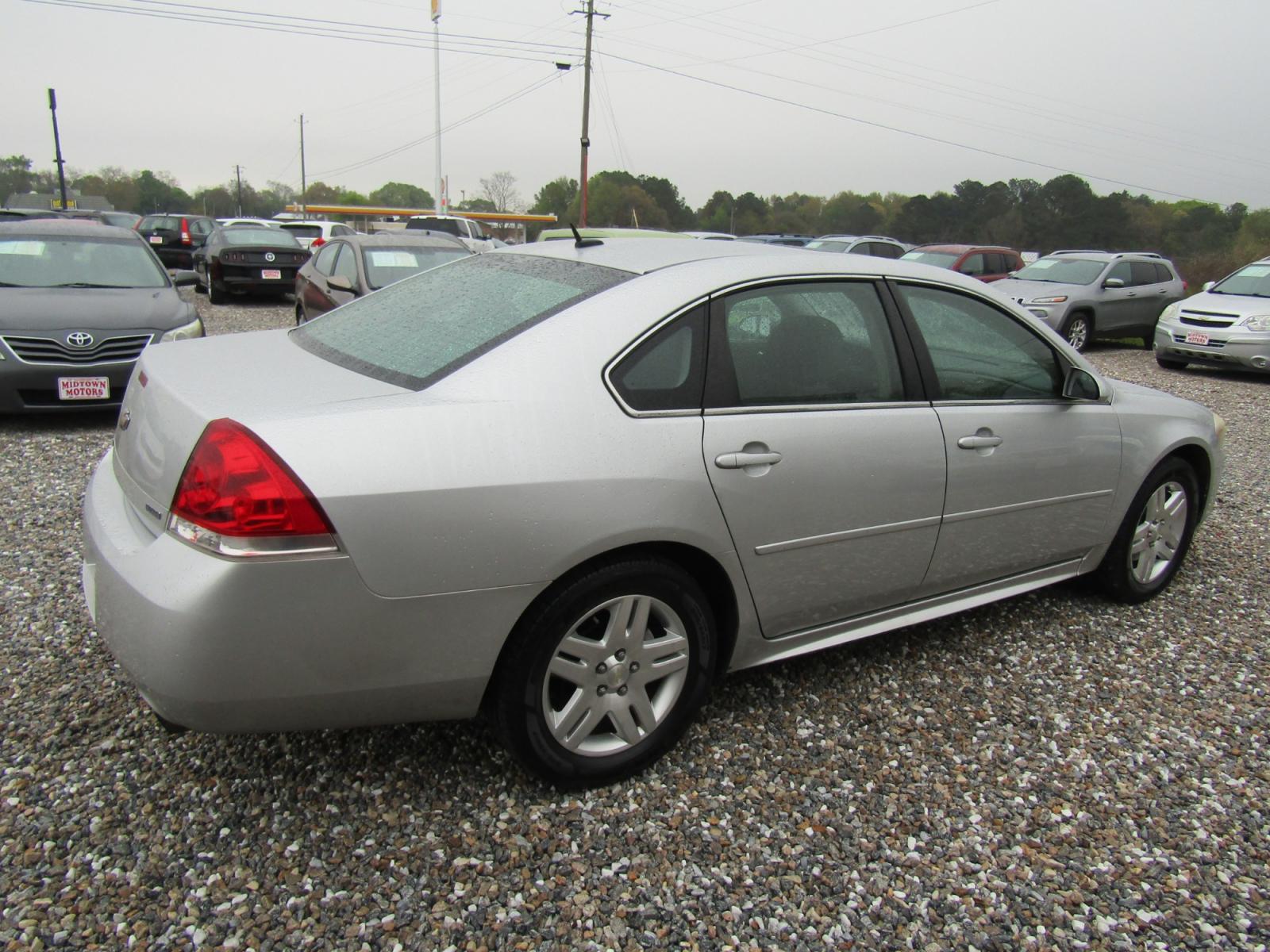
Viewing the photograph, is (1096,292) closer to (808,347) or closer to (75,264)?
(808,347)

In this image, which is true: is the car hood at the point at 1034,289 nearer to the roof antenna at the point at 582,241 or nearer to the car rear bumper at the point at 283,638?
the roof antenna at the point at 582,241

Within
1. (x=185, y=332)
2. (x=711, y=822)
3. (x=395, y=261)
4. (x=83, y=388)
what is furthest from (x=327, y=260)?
(x=711, y=822)

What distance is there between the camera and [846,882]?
225 centimetres

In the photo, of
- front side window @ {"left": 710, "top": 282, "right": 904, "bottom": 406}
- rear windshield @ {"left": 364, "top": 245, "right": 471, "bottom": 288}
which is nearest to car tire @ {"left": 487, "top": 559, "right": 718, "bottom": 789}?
front side window @ {"left": 710, "top": 282, "right": 904, "bottom": 406}

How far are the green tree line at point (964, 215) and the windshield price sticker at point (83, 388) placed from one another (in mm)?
32791

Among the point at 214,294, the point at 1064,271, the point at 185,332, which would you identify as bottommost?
the point at 214,294

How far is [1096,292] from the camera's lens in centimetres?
1352

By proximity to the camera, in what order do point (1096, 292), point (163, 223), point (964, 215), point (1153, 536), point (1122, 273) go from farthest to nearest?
point (964, 215) < point (163, 223) < point (1122, 273) < point (1096, 292) < point (1153, 536)

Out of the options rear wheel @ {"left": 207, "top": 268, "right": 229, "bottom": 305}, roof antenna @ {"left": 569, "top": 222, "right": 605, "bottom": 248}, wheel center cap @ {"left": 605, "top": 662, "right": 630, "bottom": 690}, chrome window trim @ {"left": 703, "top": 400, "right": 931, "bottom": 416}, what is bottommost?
rear wheel @ {"left": 207, "top": 268, "right": 229, "bottom": 305}

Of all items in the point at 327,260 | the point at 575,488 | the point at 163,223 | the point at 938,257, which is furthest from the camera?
the point at 163,223

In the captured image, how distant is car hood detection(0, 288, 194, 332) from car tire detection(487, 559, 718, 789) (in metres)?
5.50

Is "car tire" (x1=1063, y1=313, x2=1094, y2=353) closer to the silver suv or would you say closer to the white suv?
the silver suv

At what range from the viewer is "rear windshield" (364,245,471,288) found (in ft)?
29.0

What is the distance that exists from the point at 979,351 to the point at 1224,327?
1071 centimetres
